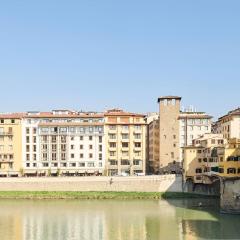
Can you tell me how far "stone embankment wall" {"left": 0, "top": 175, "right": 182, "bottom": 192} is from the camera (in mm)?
70000

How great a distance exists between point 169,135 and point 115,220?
3747 centimetres

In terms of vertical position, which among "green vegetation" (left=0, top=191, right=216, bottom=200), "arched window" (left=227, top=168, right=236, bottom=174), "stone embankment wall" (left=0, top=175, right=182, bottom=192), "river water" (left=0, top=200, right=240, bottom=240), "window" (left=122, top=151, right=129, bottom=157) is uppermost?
"window" (left=122, top=151, right=129, bottom=157)

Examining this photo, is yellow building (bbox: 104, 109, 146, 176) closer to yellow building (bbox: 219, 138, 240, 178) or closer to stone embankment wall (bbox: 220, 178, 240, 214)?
yellow building (bbox: 219, 138, 240, 178)

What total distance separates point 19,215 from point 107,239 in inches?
596

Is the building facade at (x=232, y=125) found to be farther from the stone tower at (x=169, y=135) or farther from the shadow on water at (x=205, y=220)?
the shadow on water at (x=205, y=220)

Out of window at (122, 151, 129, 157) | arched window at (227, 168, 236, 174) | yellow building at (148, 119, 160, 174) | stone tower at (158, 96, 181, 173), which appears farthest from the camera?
yellow building at (148, 119, 160, 174)

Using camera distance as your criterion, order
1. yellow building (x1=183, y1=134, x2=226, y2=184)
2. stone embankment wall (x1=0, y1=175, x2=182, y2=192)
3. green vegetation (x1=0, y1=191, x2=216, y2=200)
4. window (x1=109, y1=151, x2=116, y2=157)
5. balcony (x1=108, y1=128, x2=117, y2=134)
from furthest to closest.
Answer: balcony (x1=108, y1=128, x2=117, y2=134) → window (x1=109, y1=151, x2=116, y2=157) → stone embankment wall (x1=0, y1=175, x2=182, y2=192) → green vegetation (x1=0, y1=191, x2=216, y2=200) → yellow building (x1=183, y1=134, x2=226, y2=184)

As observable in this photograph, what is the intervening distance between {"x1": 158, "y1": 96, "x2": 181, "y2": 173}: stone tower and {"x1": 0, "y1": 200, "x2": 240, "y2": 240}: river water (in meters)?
21.1

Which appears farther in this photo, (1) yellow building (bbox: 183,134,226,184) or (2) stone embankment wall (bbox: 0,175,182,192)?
(2) stone embankment wall (bbox: 0,175,182,192)

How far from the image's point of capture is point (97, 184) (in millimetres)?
70938

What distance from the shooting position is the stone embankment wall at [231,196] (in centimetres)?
5197

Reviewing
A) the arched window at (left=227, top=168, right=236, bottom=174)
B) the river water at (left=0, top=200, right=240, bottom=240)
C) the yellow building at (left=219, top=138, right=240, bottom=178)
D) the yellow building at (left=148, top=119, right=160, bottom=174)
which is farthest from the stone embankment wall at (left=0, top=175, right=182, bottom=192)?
the yellow building at (left=148, top=119, right=160, bottom=174)

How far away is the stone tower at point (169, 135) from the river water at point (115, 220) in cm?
2113

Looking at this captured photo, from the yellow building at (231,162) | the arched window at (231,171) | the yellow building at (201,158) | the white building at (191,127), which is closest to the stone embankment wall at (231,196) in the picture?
the yellow building at (231,162)
